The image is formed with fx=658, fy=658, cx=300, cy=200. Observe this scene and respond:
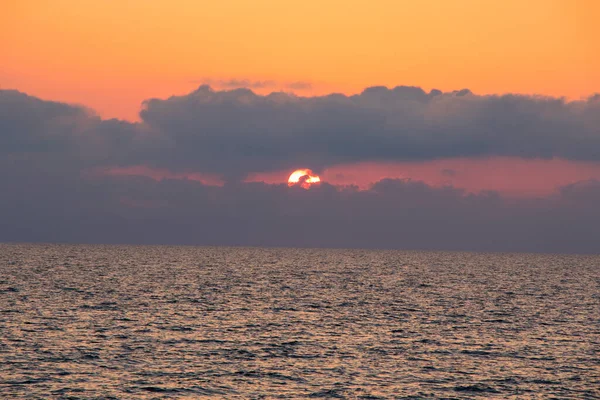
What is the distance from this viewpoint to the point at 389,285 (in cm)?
12550

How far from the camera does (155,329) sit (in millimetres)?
62156

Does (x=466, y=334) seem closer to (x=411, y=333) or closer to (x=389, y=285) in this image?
(x=411, y=333)

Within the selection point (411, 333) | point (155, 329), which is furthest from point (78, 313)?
point (411, 333)

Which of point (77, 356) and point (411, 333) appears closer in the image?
point (77, 356)

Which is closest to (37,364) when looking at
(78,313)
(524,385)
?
(78,313)

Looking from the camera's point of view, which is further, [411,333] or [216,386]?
[411,333]

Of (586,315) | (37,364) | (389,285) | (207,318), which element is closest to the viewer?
(37,364)

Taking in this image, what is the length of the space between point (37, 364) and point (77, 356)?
10.9ft

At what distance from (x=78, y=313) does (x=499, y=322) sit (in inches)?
1806

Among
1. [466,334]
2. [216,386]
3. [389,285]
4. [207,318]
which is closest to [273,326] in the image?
[207,318]

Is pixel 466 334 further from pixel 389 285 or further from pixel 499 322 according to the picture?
pixel 389 285

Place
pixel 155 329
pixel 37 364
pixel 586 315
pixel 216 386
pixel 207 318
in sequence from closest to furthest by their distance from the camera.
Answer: pixel 216 386 < pixel 37 364 < pixel 155 329 < pixel 207 318 < pixel 586 315

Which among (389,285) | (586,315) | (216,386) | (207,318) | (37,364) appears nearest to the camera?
(216,386)

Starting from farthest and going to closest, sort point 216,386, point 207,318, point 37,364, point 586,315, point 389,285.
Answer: point 389,285 → point 586,315 → point 207,318 → point 37,364 → point 216,386
